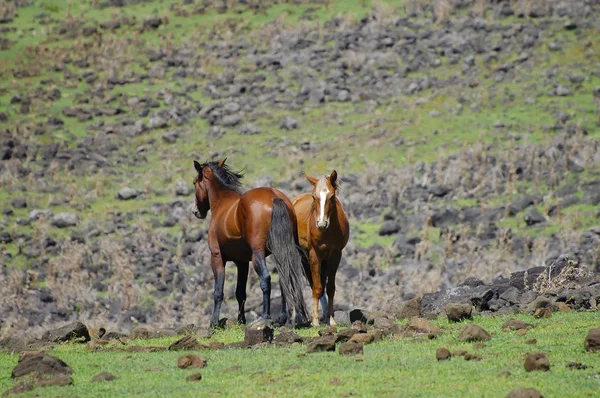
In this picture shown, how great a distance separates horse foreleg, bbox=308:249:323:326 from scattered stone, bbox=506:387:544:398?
23.2 ft

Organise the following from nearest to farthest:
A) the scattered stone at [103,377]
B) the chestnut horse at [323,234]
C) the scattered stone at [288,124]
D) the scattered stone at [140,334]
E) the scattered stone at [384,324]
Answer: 1. the scattered stone at [103,377]
2. the scattered stone at [384,324]
3. the chestnut horse at [323,234]
4. the scattered stone at [140,334]
5. the scattered stone at [288,124]

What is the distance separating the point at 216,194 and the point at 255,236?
6.46 feet

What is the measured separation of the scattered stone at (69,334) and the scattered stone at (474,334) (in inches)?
254

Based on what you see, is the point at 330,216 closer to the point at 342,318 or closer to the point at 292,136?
the point at 342,318

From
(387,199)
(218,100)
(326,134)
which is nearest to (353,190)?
(387,199)

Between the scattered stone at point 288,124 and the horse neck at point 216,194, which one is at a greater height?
the scattered stone at point 288,124

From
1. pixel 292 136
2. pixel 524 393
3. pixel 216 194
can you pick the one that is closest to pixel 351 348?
pixel 524 393

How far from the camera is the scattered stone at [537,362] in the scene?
10.4 m

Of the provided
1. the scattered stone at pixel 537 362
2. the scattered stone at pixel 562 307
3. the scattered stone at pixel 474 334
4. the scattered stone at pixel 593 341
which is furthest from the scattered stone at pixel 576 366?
the scattered stone at pixel 562 307

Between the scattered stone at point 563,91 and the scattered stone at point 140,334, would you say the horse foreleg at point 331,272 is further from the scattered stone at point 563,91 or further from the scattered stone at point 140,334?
the scattered stone at point 563,91

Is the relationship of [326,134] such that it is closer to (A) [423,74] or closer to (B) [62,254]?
A: (A) [423,74]

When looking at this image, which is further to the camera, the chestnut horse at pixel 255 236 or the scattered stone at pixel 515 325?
the chestnut horse at pixel 255 236

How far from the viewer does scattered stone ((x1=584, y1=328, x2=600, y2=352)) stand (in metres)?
11.0

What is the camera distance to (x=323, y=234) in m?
15.9
